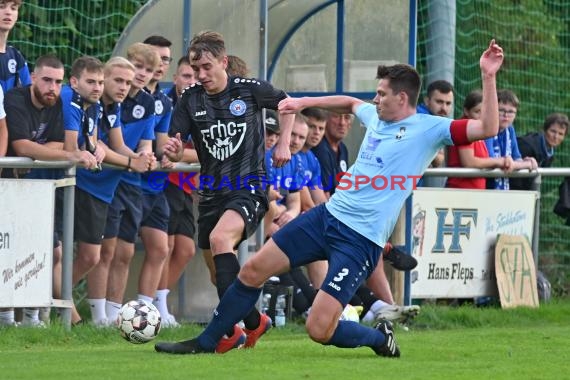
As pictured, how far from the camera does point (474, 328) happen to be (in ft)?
39.8

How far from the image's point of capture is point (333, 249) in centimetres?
862

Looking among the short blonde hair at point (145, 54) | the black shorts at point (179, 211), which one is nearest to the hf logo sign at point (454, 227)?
the black shorts at point (179, 211)

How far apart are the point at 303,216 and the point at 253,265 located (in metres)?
0.44

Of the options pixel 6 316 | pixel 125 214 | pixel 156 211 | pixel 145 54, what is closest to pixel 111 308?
pixel 125 214

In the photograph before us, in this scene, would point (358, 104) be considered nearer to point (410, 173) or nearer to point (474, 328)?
point (410, 173)

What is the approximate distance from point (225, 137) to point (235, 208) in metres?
0.60

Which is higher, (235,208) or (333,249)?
(235,208)

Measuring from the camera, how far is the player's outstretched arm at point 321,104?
878cm

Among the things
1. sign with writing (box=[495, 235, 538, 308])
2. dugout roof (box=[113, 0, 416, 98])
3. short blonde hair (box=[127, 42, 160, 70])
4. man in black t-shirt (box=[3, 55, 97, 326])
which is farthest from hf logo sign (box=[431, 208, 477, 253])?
man in black t-shirt (box=[3, 55, 97, 326])

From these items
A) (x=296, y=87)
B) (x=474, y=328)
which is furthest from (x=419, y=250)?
(x=296, y=87)

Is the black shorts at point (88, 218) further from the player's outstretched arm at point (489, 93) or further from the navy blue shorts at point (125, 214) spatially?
the player's outstretched arm at point (489, 93)

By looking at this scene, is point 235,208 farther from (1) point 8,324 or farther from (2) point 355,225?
(1) point 8,324

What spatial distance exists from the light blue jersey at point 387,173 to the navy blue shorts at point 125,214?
2.72 meters

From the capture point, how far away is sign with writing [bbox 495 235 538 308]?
1328 cm
